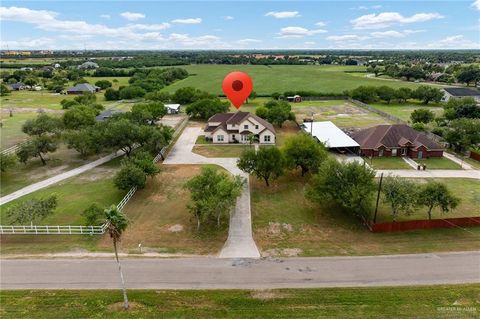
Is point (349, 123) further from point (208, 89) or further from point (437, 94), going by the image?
point (208, 89)

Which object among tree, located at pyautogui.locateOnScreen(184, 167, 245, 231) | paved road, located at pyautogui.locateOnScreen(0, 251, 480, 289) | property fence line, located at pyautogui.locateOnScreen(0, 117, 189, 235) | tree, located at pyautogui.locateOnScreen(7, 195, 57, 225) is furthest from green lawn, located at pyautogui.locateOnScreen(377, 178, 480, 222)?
tree, located at pyautogui.locateOnScreen(7, 195, 57, 225)

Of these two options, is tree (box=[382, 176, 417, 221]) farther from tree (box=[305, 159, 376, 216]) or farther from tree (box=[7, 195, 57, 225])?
tree (box=[7, 195, 57, 225])

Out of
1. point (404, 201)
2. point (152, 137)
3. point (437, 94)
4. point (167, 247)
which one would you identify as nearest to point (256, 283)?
point (167, 247)

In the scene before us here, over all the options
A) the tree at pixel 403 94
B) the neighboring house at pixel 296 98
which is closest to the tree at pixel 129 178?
the neighboring house at pixel 296 98

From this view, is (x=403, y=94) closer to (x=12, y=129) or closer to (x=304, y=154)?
(x=304, y=154)

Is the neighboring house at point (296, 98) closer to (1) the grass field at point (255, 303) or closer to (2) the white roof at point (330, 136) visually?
(2) the white roof at point (330, 136)

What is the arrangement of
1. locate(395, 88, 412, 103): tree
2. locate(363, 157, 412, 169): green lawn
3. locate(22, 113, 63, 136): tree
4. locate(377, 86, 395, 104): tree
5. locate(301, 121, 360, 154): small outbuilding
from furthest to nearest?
locate(377, 86, 395, 104): tree, locate(395, 88, 412, 103): tree, locate(22, 113, 63, 136): tree, locate(301, 121, 360, 154): small outbuilding, locate(363, 157, 412, 169): green lawn
